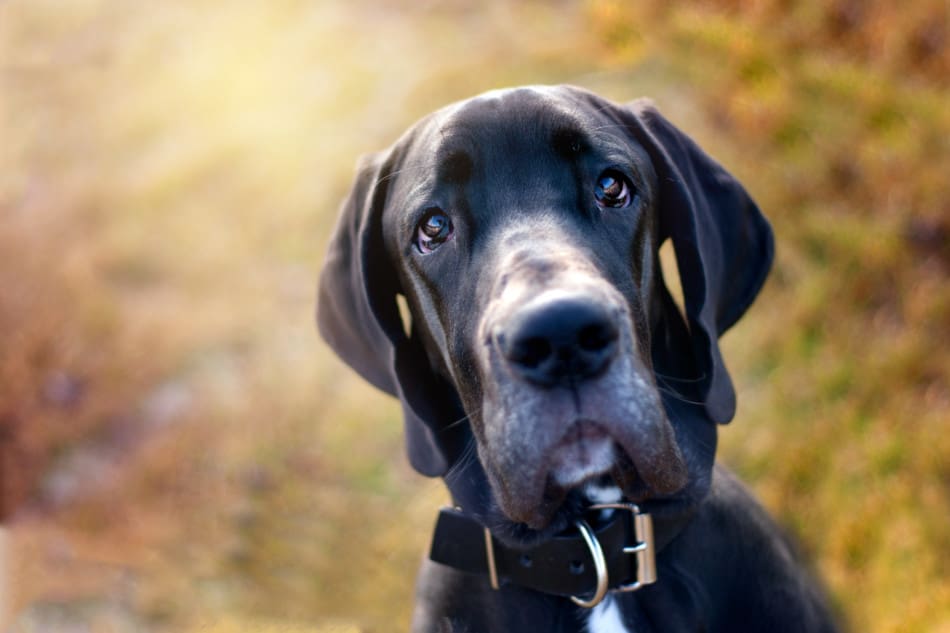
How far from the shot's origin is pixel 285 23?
8.80 meters

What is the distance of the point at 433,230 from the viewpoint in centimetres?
263

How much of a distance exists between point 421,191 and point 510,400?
713 mm

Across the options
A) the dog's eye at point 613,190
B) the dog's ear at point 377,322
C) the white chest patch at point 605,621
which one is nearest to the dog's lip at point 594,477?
the white chest patch at point 605,621

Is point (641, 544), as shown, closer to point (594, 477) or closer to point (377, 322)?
point (594, 477)

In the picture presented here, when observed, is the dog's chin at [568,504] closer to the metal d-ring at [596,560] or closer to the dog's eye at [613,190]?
the metal d-ring at [596,560]

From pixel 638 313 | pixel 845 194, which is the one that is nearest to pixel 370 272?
pixel 638 313

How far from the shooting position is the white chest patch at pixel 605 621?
262cm

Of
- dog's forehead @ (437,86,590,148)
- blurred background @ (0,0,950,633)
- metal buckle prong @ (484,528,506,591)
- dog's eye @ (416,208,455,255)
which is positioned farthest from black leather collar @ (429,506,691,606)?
blurred background @ (0,0,950,633)

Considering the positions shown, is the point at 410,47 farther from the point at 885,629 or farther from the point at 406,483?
the point at 885,629

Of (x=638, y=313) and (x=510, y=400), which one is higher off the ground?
(x=638, y=313)

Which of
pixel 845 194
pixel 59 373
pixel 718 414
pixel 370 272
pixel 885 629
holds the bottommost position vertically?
pixel 885 629

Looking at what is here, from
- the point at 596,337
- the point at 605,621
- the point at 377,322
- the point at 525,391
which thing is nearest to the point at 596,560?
the point at 605,621

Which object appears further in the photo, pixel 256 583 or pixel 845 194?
pixel 845 194

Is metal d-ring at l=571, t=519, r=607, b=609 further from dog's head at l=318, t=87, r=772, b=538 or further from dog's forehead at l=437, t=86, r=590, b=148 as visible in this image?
dog's forehead at l=437, t=86, r=590, b=148
